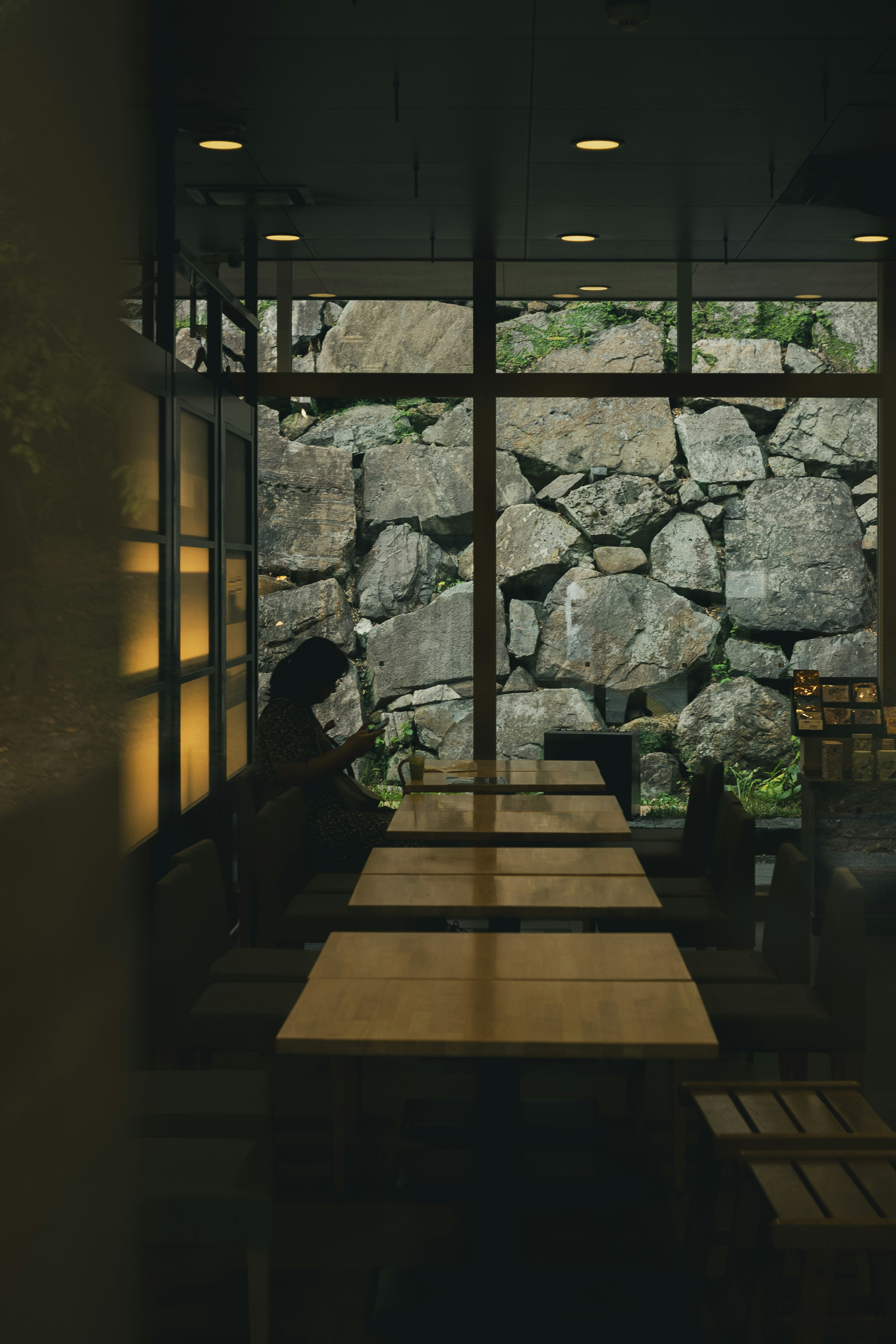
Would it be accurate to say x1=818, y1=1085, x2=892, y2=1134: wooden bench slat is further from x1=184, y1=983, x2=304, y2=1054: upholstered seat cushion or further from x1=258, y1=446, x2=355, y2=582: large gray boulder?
x1=258, y1=446, x2=355, y2=582: large gray boulder

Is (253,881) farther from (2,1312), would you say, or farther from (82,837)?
(2,1312)

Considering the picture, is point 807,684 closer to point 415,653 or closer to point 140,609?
point 415,653

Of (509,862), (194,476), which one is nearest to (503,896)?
(509,862)

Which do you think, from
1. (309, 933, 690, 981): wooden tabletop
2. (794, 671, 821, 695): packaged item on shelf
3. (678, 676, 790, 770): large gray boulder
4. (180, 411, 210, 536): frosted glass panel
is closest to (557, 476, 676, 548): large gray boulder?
(678, 676, 790, 770): large gray boulder

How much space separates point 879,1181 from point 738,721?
3671 mm

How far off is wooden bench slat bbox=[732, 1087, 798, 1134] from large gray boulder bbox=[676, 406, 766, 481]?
3715 mm

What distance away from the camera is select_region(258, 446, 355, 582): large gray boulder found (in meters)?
5.44

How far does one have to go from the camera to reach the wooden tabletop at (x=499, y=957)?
217 cm

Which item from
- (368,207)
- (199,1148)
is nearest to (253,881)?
(199,1148)

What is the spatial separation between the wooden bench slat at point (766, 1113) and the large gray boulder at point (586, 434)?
3.64 metres

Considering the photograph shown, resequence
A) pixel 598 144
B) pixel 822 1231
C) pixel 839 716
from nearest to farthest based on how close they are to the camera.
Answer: pixel 822 1231
pixel 598 144
pixel 839 716

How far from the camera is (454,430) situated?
5.48 m

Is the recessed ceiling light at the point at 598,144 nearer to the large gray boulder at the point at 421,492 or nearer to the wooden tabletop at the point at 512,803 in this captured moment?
the large gray boulder at the point at 421,492

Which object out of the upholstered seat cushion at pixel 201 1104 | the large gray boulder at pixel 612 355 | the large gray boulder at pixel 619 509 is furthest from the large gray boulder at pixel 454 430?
the upholstered seat cushion at pixel 201 1104
